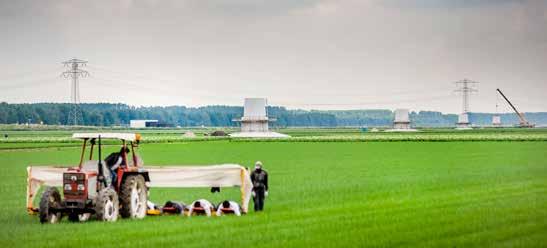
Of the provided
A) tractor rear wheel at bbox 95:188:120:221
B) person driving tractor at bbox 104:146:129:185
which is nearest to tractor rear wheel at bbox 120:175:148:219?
person driving tractor at bbox 104:146:129:185

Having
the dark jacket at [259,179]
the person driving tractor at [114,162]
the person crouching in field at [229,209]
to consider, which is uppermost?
the person driving tractor at [114,162]

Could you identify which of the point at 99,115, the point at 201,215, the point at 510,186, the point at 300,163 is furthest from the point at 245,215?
the point at 99,115

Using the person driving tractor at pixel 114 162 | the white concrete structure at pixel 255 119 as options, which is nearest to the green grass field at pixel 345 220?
the person driving tractor at pixel 114 162

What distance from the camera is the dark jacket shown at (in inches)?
883

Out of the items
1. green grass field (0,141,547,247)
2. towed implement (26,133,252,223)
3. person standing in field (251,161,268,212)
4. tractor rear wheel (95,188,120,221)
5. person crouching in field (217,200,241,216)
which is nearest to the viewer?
green grass field (0,141,547,247)

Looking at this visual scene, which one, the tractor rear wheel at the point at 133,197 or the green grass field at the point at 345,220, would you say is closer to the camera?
the green grass field at the point at 345,220

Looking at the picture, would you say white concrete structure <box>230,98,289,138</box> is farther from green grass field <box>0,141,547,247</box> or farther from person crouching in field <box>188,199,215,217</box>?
person crouching in field <box>188,199,215,217</box>

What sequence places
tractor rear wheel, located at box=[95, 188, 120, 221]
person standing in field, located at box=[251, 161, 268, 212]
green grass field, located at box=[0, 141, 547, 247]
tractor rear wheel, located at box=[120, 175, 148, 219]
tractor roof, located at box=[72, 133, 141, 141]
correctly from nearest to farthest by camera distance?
1. green grass field, located at box=[0, 141, 547, 247]
2. tractor rear wheel, located at box=[95, 188, 120, 221]
3. tractor rear wheel, located at box=[120, 175, 148, 219]
4. tractor roof, located at box=[72, 133, 141, 141]
5. person standing in field, located at box=[251, 161, 268, 212]

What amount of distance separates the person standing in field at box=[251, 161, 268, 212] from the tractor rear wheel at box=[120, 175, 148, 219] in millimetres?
2949

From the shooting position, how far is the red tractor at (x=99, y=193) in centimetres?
1916

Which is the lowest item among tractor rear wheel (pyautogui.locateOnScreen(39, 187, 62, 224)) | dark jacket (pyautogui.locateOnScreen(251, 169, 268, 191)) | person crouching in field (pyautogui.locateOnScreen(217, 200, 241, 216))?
person crouching in field (pyautogui.locateOnScreen(217, 200, 241, 216))

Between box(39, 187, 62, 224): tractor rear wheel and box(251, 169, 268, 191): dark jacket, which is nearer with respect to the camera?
box(39, 187, 62, 224): tractor rear wheel

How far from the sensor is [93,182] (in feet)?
64.0

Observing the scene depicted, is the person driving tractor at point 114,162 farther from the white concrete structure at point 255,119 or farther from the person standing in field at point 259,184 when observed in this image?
the white concrete structure at point 255,119
